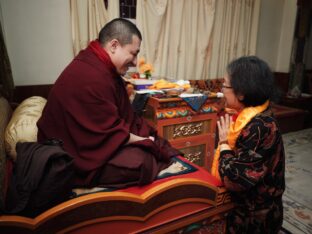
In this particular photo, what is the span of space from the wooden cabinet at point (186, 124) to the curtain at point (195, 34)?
1.20m

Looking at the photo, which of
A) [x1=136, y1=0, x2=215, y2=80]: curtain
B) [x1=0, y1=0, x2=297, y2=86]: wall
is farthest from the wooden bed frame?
[x1=136, y1=0, x2=215, y2=80]: curtain

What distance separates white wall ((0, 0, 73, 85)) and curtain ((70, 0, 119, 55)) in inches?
3.1

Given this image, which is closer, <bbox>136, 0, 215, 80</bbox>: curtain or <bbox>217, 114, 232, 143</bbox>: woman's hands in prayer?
<bbox>217, 114, 232, 143</bbox>: woman's hands in prayer

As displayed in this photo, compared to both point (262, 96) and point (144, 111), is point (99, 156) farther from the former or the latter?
point (144, 111)

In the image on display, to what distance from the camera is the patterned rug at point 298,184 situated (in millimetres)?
1854

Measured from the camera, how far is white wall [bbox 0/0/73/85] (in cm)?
233

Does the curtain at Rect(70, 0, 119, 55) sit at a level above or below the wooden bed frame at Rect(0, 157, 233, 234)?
above

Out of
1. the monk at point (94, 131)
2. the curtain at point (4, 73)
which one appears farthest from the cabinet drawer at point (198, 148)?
the curtain at point (4, 73)

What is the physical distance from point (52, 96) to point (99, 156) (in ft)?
1.31

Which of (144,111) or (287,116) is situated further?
(287,116)

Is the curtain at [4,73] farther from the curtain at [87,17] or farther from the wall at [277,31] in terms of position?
the wall at [277,31]

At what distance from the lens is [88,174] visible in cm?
118

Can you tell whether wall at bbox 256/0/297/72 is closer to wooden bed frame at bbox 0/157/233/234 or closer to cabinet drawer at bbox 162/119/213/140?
cabinet drawer at bbox 162/119/213/140

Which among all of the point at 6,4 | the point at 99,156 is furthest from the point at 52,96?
the point at 6,4
